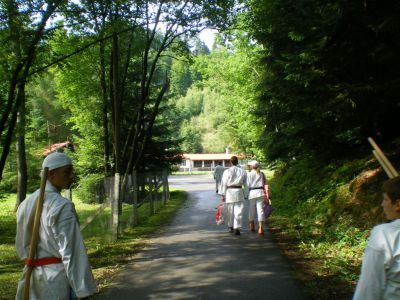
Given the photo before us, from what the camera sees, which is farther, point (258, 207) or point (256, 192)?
point (256, 192)

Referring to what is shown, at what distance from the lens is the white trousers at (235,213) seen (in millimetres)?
11672

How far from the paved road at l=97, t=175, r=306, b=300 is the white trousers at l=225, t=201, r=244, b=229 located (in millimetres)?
349

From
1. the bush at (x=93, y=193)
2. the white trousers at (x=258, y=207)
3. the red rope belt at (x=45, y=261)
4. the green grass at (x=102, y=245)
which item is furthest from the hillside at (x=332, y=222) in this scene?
the bush at (x=93, y=193)

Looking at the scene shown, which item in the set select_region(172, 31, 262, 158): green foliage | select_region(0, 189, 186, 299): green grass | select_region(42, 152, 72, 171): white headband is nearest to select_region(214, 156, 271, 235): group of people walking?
select_region(0, 189, 186, 299): green grass

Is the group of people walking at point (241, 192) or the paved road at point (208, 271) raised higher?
the group of people walking at point (241, 192)

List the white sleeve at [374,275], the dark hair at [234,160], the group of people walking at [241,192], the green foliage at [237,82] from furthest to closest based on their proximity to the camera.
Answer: the green foliage at [237,82]
the dark hair at [234,160]
the group of people walking at [241,192]
the white sleeve at [374,275]

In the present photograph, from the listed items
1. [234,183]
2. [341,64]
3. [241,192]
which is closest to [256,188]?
[241,192]

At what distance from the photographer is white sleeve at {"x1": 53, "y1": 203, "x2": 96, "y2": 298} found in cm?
325

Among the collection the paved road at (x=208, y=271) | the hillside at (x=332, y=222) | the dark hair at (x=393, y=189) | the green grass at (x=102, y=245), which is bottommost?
the green grass at (x=102, y=245)

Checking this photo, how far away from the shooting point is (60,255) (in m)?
3.35

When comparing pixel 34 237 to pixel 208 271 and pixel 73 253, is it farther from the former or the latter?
pixel 208 271

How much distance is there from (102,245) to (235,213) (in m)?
3.43

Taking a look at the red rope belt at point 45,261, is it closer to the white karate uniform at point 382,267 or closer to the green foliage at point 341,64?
the white karate uniform at point 382,267

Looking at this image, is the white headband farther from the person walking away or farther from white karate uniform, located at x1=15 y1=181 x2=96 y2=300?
the person walking away
